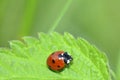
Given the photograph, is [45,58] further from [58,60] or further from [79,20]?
[79,20]

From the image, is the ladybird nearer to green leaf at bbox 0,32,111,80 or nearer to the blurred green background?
green leaf at bbox 0,32,111,80

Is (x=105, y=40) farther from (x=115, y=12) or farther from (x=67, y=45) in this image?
(x=67, y=45)

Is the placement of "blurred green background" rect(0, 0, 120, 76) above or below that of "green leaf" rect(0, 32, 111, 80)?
above

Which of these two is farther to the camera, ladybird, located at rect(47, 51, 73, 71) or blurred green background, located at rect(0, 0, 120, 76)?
blurred green background, located at rect(0, 0, 120, 76)

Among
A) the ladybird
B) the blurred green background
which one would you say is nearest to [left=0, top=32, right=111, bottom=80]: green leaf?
the ladybird

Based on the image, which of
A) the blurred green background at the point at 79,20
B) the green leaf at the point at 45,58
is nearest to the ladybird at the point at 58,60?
the green leaf at the point at 45,58

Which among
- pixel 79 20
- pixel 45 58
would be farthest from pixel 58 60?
pixel 79 20

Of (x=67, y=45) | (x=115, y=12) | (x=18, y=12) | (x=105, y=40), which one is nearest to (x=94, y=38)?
(x=105, y=40)
